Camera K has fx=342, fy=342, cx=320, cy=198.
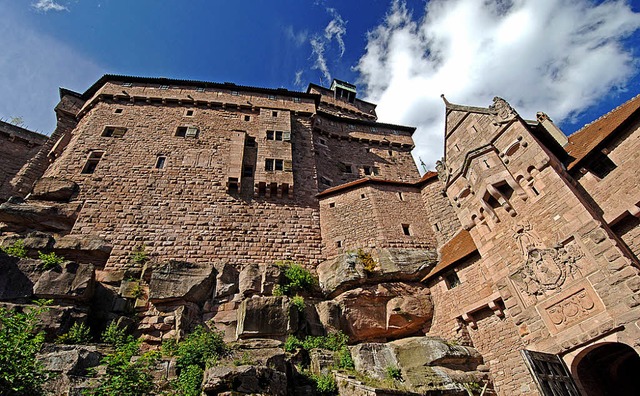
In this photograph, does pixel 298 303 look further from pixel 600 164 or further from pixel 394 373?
pixel 600 164

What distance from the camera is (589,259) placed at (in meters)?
8.88

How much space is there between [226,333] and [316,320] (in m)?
3.54

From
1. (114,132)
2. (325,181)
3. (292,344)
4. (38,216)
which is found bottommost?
(292,344)

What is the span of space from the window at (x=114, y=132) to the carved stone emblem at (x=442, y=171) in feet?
59.2

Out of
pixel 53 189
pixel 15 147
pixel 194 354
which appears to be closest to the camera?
pixel 194 354

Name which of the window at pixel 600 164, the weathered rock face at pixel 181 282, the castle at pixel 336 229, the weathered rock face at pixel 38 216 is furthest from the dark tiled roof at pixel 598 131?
the weathered rock face at pixel 38 216

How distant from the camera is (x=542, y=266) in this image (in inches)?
385

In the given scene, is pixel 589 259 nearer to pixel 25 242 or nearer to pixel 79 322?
pixel 79 322

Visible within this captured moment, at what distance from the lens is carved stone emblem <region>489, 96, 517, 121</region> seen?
1260 centimetres

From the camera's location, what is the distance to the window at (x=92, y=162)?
723 inches

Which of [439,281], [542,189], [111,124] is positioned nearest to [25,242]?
[111,124]

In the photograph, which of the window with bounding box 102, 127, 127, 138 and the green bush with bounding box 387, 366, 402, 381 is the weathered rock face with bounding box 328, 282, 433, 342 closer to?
the green bush with bounding box 387, 366, 402, 381

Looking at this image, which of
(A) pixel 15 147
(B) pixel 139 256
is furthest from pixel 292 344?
(A) pixel 15 147

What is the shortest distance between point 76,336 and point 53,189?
29.6ft
